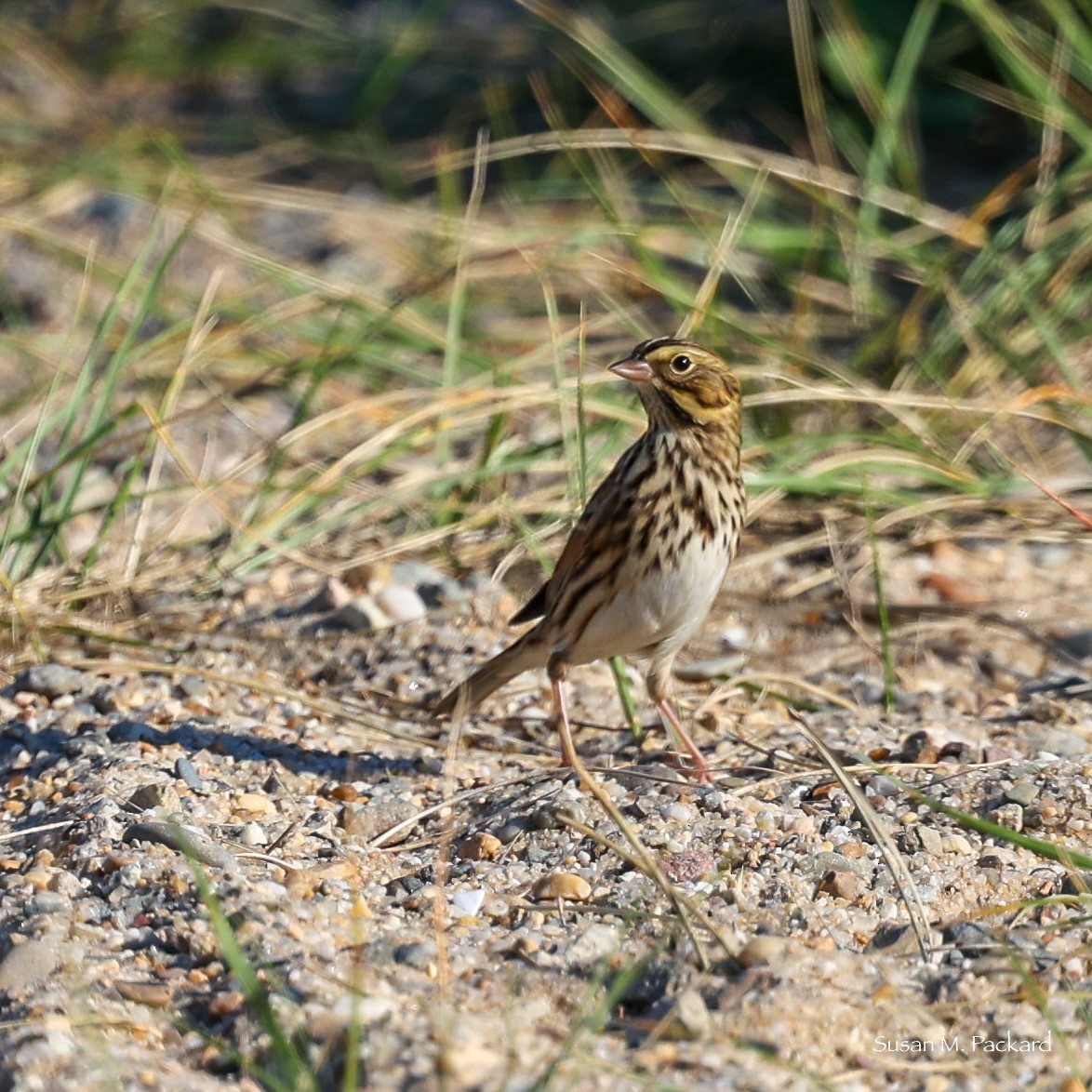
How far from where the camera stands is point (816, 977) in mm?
2768

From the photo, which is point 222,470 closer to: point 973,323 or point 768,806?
point 973,323

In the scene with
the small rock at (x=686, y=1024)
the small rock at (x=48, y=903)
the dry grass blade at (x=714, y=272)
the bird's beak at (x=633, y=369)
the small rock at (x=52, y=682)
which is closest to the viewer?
the small rock at (x=686, y=1024)

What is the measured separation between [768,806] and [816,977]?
0.78 meters

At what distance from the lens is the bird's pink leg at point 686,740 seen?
3.69 meters

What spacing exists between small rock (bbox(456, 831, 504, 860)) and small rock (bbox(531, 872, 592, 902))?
0.63ft

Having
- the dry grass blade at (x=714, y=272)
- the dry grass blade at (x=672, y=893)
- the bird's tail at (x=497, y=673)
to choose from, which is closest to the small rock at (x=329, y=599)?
the bird's tail at (x=497, y=673)

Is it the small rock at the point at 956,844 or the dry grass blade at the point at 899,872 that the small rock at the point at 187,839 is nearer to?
the dry grass blade at the point at 899,872

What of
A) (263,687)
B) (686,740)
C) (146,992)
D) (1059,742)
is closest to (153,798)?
(263,687)

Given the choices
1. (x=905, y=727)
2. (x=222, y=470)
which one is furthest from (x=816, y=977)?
(x=222, y=470)

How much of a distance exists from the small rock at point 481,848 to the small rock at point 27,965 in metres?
0.82

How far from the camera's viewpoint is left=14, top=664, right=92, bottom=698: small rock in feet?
13.3

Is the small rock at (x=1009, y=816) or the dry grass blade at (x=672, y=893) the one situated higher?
the dry grass blade at (x=672, y=893)

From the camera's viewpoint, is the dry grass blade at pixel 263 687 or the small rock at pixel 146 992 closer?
the small rock at pixel 146 992

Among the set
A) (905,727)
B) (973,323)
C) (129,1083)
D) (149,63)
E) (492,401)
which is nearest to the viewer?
(129,1083)
